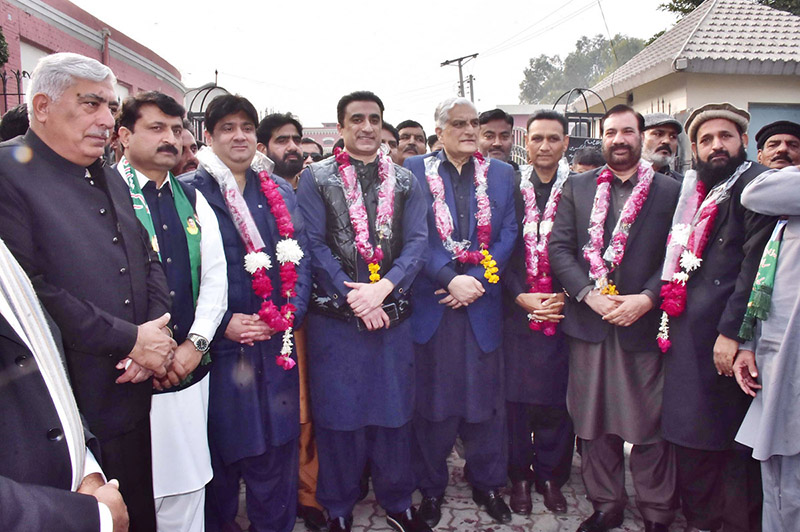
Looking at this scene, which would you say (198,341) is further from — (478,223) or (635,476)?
(635,476)

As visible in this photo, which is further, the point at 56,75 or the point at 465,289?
the point at 465,289

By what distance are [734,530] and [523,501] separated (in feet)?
3.77

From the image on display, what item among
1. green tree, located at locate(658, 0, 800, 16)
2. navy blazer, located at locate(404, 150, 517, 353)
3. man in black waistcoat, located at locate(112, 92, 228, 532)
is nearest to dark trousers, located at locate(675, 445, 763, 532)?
navy blazer, located at locate(404, 150, 517, 353)

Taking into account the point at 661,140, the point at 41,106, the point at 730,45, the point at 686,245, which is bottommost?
the point at 686,245

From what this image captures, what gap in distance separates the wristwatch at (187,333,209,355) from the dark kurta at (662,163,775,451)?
2.45m

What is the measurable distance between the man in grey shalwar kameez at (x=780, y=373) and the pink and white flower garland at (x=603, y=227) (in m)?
0.63

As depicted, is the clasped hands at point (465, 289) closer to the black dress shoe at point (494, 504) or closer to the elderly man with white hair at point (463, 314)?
the elderly man with white hair at point (463, 314)

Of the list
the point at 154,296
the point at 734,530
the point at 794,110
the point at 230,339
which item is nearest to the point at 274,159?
the point at 230,339

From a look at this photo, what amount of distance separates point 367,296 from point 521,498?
5.57ft

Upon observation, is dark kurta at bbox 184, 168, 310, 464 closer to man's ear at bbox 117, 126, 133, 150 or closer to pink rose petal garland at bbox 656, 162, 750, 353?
man's ear at bbox 117, 126, 133, 150

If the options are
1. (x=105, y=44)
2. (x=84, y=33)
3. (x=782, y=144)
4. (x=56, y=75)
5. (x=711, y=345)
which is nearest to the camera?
(x=56, y=75)

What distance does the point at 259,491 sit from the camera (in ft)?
10.1

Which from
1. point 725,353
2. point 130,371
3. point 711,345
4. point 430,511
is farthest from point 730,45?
point 130,371

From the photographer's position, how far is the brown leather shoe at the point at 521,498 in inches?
138
